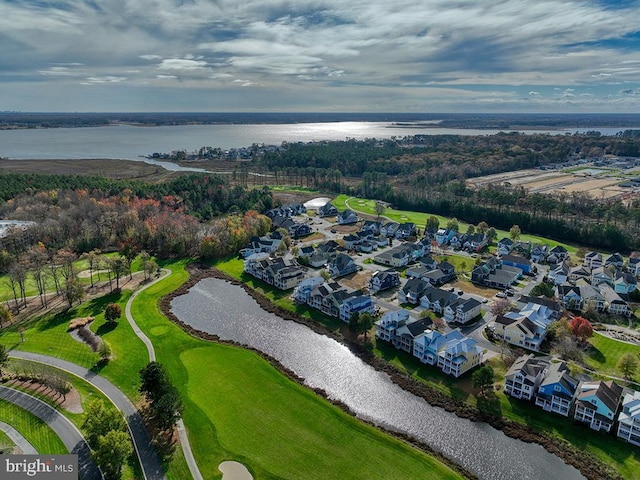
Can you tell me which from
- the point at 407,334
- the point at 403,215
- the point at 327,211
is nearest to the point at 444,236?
the point at 403,215

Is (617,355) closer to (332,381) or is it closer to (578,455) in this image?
(578,455)

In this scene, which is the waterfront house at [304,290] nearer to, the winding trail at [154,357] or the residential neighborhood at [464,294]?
the residential neighborhood at [464,294]

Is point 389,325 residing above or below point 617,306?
above

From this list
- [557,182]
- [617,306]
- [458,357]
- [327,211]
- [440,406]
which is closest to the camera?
[440,406]

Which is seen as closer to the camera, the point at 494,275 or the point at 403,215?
the point at 494,275

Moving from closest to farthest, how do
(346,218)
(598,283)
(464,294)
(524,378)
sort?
1. (524,378)
2. (464,294)
3. (598,283)
4. (346,218)

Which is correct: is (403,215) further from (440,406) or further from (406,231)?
(440,406)

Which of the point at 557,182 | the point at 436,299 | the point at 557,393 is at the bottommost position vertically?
the point at 557,182
